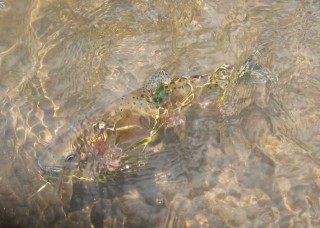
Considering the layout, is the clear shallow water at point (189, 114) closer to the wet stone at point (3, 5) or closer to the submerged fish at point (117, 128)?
the wet stone at point (3, 5)

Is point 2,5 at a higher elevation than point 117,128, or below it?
higher

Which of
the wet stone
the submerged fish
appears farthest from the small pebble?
the submerged fish

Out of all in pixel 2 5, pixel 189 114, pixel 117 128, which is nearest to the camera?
pixel 117 128

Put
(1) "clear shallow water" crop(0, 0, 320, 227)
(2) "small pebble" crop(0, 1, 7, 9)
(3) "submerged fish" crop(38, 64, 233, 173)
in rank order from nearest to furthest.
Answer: (1) "clear shallow water" crop(0, 0, 320, 227), (3) "submerged fish" crop(38, 64, 233, 173), (2) "small pebble" crop(0, 1, 7, 9)

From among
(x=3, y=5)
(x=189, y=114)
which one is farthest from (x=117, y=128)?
(x=3, y=5)

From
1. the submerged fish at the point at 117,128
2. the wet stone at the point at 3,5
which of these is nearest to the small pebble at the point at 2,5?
the wet stone at the point at 3,5

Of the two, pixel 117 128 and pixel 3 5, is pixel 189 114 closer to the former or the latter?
pixel 117 128

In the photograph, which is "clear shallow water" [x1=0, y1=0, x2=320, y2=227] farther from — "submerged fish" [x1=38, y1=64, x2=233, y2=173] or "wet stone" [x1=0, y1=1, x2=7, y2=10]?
"submerged fish" [x1=38, y1=64, x2=233, y2=173]
